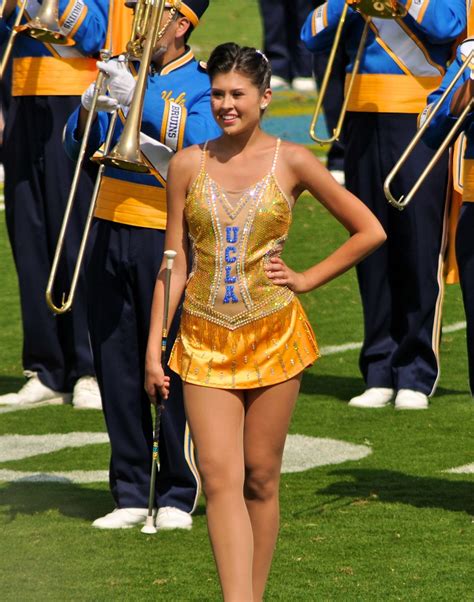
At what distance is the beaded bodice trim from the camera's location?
5355 mm

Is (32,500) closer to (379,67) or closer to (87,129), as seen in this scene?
(87,129)

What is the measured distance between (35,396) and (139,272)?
2929mm

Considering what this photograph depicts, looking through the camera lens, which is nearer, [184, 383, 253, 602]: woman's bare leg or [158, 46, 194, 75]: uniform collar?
[184, 383, 253, 602]: woman's bare leg

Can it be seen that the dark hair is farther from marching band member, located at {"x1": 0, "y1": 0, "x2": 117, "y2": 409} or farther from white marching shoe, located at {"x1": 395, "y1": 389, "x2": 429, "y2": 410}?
white marching shoe, located at {"x1": 395, "y1": 389, "x2": 429, "y2": 410}

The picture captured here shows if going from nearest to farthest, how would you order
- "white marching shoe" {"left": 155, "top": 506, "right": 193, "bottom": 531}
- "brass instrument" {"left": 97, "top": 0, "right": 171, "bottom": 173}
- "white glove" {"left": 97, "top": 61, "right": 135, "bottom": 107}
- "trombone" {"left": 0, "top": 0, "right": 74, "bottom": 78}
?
"brass instrument" {"left": 97, "top": 0, "right": 171, "bottom": 173} → "white glove" {"left": 97, "top": 61, "right": 135, "bottom": 107} → "white marching shoe" {"left": 155, "top": 506, "right": 193, "bottom": 531} → "trombone" {"left": 0, "top": 0, "right": 74, "bottom": 78}

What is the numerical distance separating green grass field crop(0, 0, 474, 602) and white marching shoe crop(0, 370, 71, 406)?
13 cm

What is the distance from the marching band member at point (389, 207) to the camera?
28.8 feet

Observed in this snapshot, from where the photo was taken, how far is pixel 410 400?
8.98 metres

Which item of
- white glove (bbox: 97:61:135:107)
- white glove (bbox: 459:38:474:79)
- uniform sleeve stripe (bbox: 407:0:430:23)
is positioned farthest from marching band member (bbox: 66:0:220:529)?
uniform sleeve stripe (bbox: 407:0:430:23)

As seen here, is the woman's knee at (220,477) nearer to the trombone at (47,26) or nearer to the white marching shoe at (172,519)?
the white marching shoe at (172,519)

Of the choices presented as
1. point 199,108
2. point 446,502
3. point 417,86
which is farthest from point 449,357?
point 199,108

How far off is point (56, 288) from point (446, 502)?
3038 millimetres

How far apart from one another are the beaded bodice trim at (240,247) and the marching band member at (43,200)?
372 cm

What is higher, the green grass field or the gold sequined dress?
the gold sequined dress
